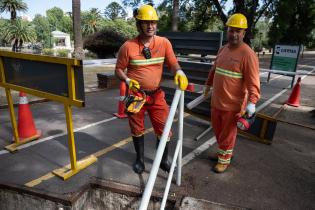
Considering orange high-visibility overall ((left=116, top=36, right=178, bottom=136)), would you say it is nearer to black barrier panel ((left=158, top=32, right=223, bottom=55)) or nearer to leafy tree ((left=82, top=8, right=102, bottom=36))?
black barrier panel ((left=158, top=32, right=223, bottom=55))

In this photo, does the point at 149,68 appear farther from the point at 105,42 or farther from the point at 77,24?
the point at 105,42

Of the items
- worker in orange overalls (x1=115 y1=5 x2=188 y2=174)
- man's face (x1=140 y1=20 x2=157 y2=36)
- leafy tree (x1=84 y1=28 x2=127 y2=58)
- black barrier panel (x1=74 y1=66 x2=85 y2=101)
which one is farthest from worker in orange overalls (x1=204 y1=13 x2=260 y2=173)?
leafy tree (x1=84 y1=28 x2=127 y2=58)

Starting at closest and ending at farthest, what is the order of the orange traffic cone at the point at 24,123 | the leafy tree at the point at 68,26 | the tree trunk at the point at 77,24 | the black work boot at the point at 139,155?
the black work boot at the point at 139,155 → the orange traffic cone at the point at 24,123 → the tree trunk at the point at 77,24 → the leafy tree at the point at 68,26

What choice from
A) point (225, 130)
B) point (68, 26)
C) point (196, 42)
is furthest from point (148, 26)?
point (68, 26)

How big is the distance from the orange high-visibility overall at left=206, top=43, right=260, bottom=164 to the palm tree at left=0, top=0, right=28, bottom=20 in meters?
45.6

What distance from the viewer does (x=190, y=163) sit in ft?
12.7

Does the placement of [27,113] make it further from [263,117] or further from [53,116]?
[263,117]

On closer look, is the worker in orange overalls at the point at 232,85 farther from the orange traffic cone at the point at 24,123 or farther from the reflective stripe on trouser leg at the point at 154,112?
the orange traffic cone at the point at 24,123

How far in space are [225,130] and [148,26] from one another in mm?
1689

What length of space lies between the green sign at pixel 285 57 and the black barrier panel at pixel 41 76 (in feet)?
35.0

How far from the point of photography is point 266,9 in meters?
21.6

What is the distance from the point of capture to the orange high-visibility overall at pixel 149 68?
10.4 feet

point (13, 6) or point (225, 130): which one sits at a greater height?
point (13, 6)

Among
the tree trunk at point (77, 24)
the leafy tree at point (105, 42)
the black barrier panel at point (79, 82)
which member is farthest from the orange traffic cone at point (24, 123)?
the leafy tree at point (105, 42)
